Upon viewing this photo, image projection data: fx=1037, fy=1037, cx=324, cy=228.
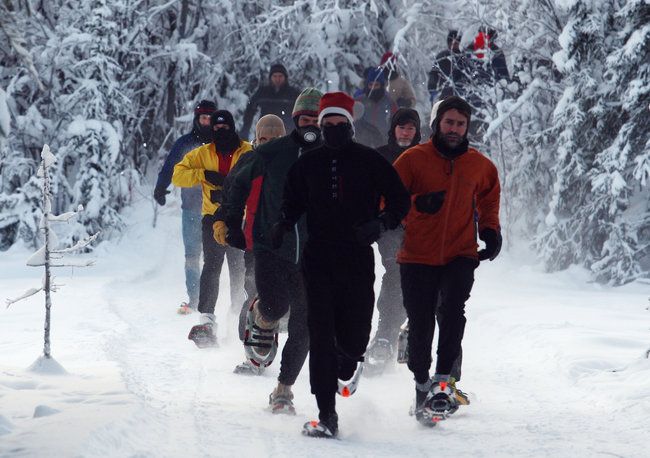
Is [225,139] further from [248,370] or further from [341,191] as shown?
[341,191]

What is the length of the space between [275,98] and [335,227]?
8.54 m

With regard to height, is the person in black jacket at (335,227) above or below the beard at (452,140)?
below

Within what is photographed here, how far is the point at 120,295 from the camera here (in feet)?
39.4

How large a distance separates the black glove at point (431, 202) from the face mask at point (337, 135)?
2.15 feet

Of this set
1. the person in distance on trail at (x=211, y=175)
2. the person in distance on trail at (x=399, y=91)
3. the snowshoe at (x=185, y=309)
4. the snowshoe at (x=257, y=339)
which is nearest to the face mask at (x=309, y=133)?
the snowshoe at (x=257, y=339)

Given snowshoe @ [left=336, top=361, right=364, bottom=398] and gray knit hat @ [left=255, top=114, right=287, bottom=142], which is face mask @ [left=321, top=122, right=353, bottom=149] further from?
gray knit hat @ [left=255, top=114, right=287, bottom=142]

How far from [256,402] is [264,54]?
13.6 meters

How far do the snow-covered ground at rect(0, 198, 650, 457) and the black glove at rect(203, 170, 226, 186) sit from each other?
4.69 ft

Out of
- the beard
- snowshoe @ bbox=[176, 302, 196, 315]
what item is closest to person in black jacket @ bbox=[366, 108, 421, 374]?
→ the beard

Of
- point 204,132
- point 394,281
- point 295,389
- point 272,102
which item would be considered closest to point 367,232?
point 295,389

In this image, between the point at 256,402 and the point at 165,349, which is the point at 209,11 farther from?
the point at 256,402

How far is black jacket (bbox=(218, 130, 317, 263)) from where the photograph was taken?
6555 mm

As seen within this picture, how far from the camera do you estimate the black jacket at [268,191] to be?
21.5ft

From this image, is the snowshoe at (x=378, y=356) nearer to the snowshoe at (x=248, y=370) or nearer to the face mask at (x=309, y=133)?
the snowshoe at (x=248, y=370)
